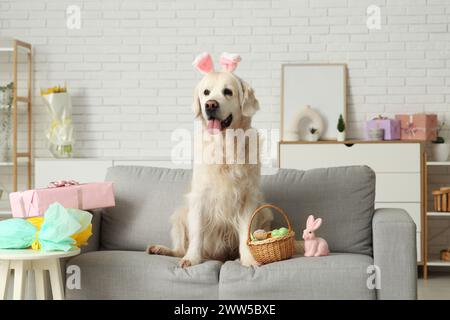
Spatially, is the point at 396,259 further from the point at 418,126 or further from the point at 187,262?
the point at 418,126

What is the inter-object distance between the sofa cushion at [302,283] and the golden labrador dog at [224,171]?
25cm

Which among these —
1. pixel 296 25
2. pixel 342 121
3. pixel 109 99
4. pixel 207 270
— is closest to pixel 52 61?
pixel 109 99

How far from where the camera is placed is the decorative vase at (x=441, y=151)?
532 centimetres

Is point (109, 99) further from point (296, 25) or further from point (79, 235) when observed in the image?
point (79, 235)

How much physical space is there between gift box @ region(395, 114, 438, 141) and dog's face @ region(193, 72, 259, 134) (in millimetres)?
2432

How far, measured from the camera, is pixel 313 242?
3113mm

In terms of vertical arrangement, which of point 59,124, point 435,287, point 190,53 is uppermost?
point 190,53

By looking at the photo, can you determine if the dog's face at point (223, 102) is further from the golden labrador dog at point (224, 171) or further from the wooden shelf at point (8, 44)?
the wooden shelf at point (8, 44)

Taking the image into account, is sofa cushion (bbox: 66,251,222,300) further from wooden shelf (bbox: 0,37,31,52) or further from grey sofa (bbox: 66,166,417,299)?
wooden shelf (bbox: 0,37,31,52)

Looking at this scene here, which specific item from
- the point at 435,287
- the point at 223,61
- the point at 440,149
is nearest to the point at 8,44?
the point at 223,61

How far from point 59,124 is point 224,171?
269 cm

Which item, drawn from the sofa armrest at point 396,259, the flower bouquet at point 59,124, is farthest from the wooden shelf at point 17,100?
the sofa armrest at point 396,259

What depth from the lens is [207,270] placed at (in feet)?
9.61

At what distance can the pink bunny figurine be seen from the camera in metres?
3.10
